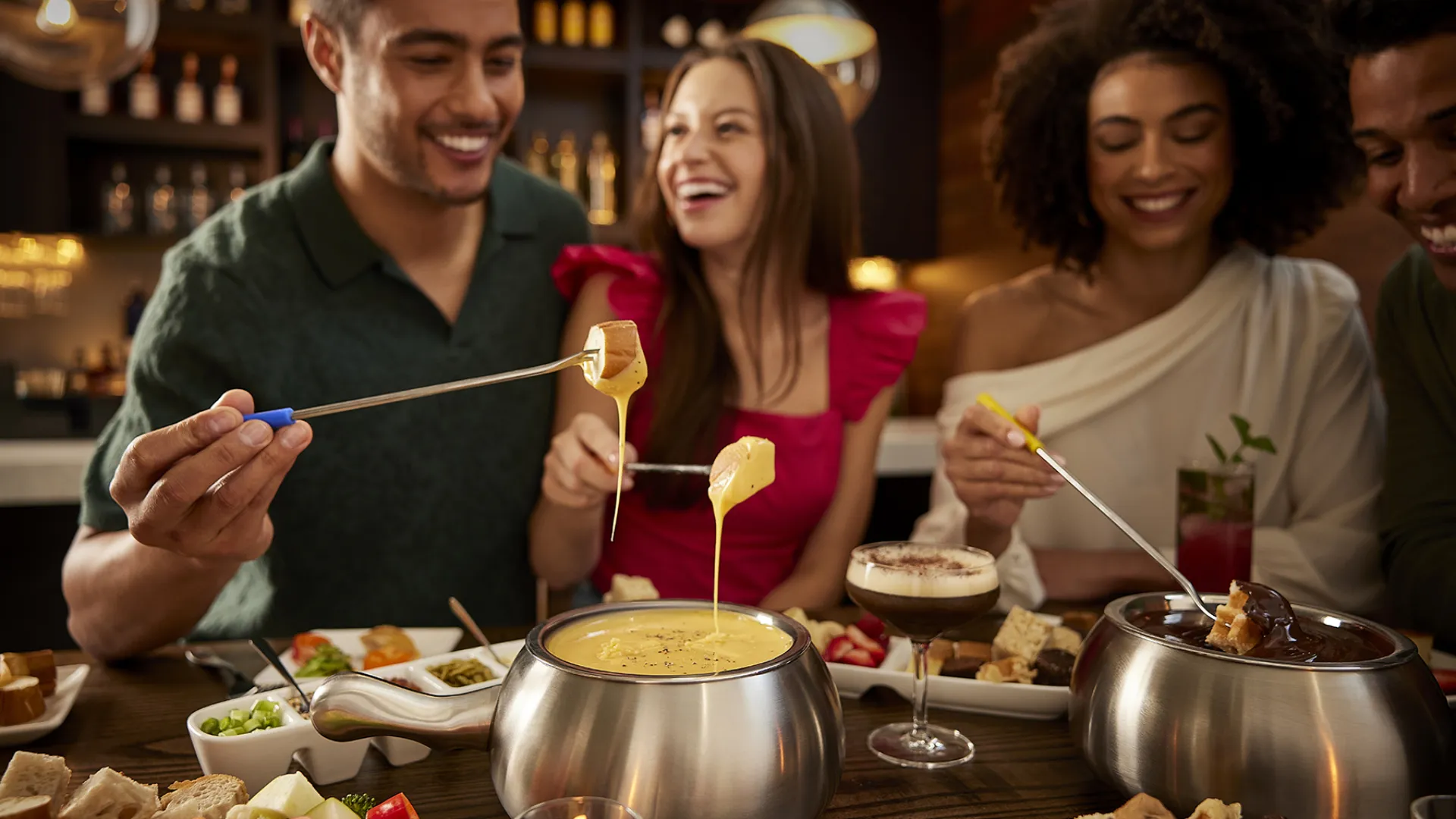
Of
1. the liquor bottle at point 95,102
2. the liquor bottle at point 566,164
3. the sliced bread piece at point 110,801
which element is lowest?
the sliced bread piece at point 110,801

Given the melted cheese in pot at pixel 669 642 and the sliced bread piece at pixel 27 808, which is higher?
the melted cheese in pot at pixel 669 642

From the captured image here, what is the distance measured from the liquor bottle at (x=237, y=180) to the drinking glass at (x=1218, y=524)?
4117 millimetres

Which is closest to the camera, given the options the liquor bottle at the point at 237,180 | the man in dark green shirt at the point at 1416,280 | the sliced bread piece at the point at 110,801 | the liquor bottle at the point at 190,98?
the sliced bread piece at the point at 110,801

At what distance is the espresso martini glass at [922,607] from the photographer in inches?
44.4

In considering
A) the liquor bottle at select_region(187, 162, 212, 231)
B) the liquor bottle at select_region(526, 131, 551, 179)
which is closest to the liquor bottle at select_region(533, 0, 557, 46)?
the liquor bottle at select_region(526, 131, 551, 179)

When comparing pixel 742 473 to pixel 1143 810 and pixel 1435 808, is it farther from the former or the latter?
pixel 1435 808

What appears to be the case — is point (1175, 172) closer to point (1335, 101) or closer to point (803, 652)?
point (1335, 101)

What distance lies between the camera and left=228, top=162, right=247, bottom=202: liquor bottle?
4.38m

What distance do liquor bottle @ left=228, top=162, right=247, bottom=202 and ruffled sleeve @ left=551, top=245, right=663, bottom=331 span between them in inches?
110

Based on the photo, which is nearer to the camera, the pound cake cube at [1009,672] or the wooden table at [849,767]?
the wooden table at [849,767]

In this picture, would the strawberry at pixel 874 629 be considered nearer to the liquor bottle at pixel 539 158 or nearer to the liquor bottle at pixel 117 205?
the liquor bottle at pixel 539 158

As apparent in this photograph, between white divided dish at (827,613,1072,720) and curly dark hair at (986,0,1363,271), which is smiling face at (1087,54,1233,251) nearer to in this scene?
curly dark hair at (986,0,1363,271)

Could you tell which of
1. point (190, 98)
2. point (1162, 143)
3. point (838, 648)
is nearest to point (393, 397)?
point (838, 648)

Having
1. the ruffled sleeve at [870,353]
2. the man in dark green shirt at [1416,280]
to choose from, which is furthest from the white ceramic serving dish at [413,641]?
the man in dark green shirt at [1416,280]
